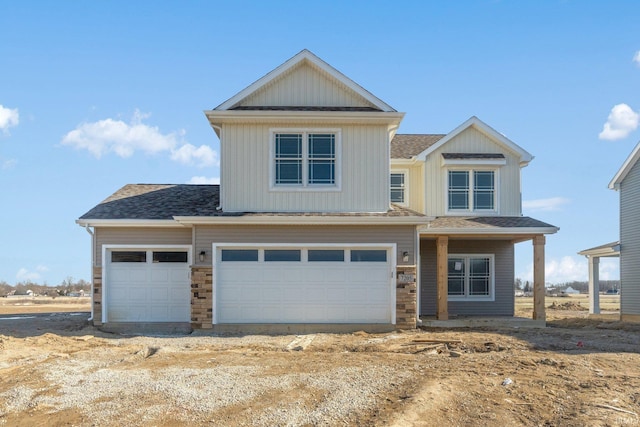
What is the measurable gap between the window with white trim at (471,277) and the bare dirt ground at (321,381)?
20.2 ft

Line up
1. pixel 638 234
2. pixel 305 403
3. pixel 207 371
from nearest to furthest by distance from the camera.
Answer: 1. pixel 305 403
2. pixel 207 371
3. pixel 638 234

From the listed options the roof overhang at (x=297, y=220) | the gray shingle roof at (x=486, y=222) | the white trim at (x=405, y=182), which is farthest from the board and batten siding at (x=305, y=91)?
the gray shingle roof at (x=486, y=222)

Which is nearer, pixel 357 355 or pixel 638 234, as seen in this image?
pixel 357 355

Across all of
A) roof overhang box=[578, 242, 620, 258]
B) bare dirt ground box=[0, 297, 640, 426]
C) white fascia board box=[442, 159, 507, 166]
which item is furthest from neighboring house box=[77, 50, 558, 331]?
roof overhang box=[578, 242, 620, 258]

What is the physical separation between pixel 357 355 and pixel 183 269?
7037 mm

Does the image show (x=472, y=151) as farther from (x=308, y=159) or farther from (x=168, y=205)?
(x=168, y=205)

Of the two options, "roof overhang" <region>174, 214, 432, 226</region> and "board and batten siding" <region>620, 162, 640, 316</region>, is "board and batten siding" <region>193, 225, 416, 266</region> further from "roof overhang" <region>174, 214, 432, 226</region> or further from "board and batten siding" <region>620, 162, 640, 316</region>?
"board and batten siding" <region>620, 162, 640, 316</region>

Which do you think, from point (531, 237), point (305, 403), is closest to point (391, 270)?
point (531, 237)

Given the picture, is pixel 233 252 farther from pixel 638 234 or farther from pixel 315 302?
pixel 638 234

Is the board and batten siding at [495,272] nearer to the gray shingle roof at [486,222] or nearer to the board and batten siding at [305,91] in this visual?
the gray shingle roof at [486,222]

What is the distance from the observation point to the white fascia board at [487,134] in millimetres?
20000

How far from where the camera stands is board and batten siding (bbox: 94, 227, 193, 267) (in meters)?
16.8

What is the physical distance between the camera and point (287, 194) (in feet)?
53.3

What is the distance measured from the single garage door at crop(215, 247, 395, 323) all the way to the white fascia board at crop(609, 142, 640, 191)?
11436 mm
